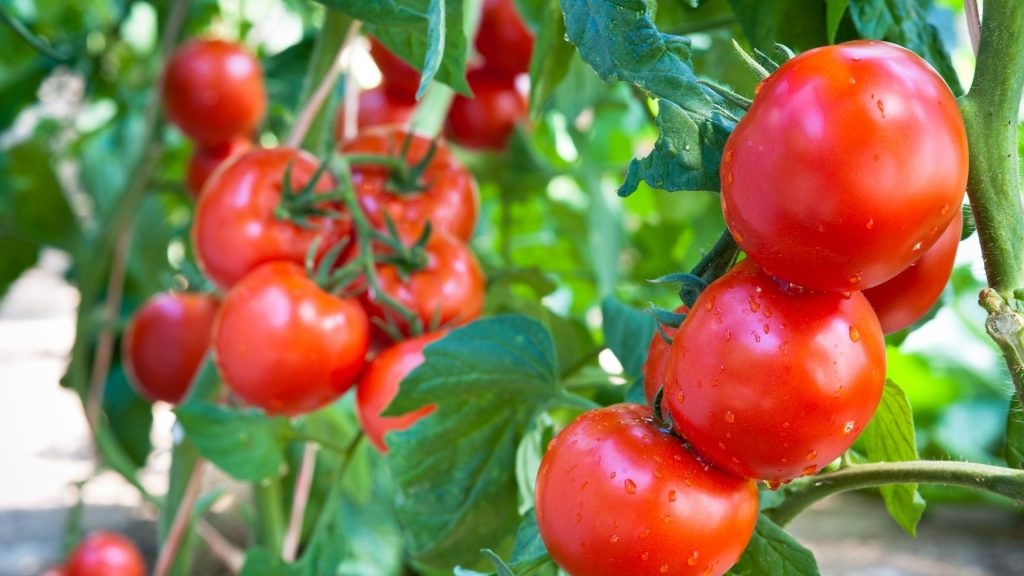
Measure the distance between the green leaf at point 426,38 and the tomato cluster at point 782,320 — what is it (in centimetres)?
16

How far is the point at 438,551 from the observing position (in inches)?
21.9

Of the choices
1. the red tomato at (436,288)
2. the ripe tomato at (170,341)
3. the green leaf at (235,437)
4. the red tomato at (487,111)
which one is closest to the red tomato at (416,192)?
the red tomato at (436,288)

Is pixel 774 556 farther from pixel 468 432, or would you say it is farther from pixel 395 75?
pixel 395 75

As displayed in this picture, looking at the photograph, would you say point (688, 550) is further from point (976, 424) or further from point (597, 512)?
point (976, 424)

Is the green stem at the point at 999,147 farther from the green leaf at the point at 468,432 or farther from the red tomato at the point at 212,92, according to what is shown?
the red tomato at the point at 212,92

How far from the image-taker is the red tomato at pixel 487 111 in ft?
3.03

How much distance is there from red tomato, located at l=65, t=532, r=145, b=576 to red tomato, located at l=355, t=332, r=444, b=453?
53 centimetres

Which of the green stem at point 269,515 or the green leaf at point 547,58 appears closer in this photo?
the green leaf at point 547,58

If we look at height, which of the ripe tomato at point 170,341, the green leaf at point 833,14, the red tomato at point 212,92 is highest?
the green leaf at point 833,14

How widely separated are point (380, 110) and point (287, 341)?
1.29ft

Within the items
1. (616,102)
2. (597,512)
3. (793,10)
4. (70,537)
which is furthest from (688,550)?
(70,537)

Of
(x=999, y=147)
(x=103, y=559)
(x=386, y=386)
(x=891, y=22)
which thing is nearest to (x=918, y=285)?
(x=999, y=147)

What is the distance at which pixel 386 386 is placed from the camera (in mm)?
549

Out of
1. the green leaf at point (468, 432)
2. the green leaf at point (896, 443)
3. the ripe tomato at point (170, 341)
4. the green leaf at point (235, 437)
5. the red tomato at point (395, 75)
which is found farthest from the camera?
the ripe tomato at point (170, 341)
